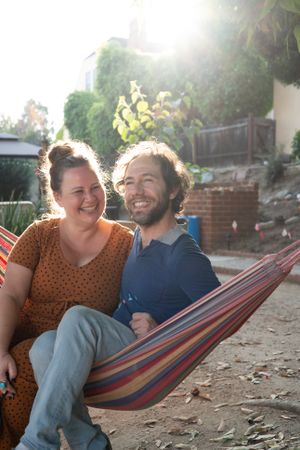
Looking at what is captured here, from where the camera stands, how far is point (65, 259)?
80.1 inches

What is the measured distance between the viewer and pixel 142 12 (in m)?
2.16

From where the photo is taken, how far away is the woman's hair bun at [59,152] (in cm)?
208

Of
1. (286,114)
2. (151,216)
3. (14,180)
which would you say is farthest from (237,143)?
(151,216)

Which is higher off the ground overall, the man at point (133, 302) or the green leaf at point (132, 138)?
the green leaf at point (132, 138)

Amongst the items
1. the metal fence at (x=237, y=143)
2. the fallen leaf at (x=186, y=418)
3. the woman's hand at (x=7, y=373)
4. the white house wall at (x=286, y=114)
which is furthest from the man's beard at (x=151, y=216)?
the white house wall at (x=286, y=114)

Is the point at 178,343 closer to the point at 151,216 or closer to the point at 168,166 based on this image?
the point at 151,216

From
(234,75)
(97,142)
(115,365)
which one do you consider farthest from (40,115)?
(115,365)

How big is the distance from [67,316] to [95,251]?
38 cm

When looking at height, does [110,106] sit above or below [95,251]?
above

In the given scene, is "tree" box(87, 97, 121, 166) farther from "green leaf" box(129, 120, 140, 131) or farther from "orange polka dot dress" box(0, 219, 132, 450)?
"orange polka dot dress" box(0, 219, 132, 450)

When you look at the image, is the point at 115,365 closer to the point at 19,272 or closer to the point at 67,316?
the point at 67,316

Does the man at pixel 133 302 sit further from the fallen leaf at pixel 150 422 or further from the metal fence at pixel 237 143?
the metal fence at pixel 237 143

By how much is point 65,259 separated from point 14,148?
31.5 feet

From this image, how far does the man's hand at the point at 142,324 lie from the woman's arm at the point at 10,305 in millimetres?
365
